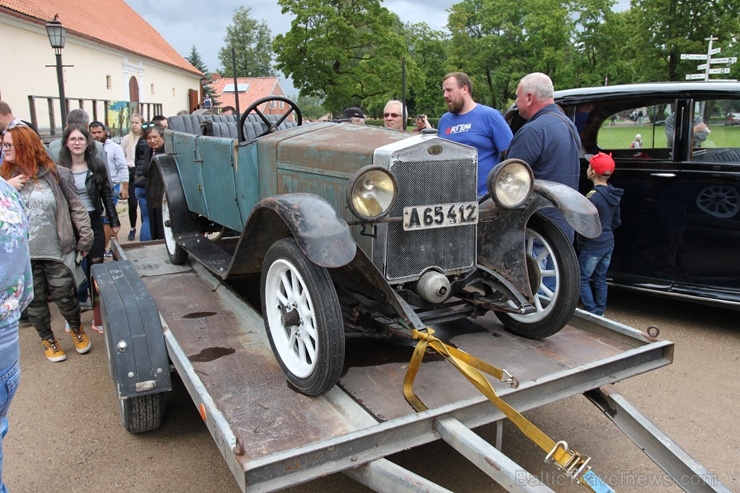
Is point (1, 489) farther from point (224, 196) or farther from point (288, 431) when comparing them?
point (224, 196)

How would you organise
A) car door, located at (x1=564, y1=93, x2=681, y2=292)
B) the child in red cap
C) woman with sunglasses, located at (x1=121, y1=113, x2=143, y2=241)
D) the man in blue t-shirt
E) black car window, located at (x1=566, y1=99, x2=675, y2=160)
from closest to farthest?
the man in blue t-shirt → the child in red cap → car door, located at (x1=564, y1=93, x2=681, y2=292) → black car window, located at (x1=566, y1=99, x2=675, y2=160) → woman with sunglasses, located at (x1=121, y1=113, x2=143, y2=241)

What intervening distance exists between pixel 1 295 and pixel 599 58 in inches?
1566

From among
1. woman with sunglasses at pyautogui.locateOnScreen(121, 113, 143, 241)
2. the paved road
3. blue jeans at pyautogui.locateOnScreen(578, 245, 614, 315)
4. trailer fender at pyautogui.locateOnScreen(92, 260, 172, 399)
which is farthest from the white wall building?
blue jeans at pyautogui.locateOnScreen(578, 245, 614, 315)

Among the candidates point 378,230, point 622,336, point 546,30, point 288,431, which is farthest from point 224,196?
point 546,30

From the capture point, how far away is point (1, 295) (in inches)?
82.4

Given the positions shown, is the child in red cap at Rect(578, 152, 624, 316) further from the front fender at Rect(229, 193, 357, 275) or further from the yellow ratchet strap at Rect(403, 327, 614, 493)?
the front fender at Rect(229, 193, 357, 275)

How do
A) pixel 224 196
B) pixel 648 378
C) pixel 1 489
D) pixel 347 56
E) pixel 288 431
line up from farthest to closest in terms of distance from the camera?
1. pixel 347 56
2. pixel 224 196
3. pixel 648 378
4. pixel 288 431
5. pixel 1 489

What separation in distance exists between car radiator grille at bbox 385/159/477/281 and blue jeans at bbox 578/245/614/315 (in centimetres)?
202

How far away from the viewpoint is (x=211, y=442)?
344 centimetres

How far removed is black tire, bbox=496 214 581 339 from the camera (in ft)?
10.9

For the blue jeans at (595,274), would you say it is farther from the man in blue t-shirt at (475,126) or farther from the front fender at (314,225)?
the front fender at (314,225)

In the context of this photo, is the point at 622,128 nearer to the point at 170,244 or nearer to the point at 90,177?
the point at 170,244

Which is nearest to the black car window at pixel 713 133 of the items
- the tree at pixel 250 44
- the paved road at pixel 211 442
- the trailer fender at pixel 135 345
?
the paved road at pixel 211 442

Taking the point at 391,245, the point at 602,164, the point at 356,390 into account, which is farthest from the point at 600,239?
the point at 356,390
